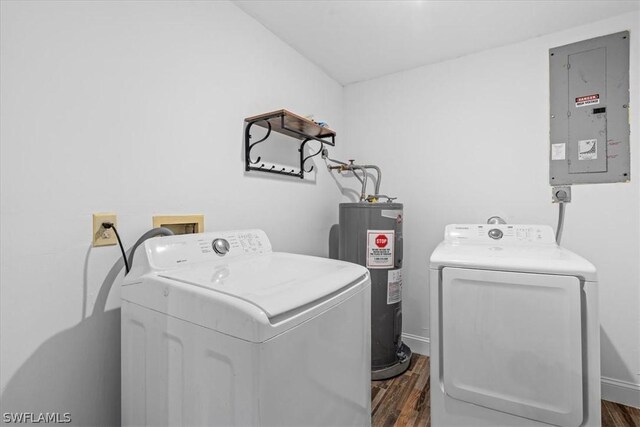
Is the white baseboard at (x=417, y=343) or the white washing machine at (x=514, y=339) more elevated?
the white washing machine at (x=514, y=339)

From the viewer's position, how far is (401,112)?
244 centimetres

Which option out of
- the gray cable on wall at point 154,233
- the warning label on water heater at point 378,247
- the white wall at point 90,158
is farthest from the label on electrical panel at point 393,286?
the gray cable on wall at point 154,233

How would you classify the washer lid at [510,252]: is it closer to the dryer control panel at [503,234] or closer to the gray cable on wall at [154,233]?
the dryer control panel at [503,234]

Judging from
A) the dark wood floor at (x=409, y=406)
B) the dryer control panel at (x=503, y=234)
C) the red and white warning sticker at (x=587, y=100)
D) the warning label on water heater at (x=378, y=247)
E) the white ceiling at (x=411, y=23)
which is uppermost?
the white ceiling at (x=411, y=23)

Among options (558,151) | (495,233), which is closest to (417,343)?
(495,233)

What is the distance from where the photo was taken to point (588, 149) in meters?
1.82

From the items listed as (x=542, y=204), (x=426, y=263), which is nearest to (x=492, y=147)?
(x=542, y=204)

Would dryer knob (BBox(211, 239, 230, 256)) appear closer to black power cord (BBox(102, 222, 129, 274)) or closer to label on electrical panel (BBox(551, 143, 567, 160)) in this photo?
black power cord (BBox(102, 222, 129, 274))

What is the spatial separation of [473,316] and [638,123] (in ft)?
4.91

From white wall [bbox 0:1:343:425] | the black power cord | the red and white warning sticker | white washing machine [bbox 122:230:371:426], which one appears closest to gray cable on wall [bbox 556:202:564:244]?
the red and white warning sticker

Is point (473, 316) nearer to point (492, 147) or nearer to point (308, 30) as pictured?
point (492, 147)

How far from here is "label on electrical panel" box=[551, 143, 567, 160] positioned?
1889 millimetres

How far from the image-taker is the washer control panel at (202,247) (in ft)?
3.37

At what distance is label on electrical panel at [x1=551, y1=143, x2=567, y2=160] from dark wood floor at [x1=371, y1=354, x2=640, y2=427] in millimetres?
1449
